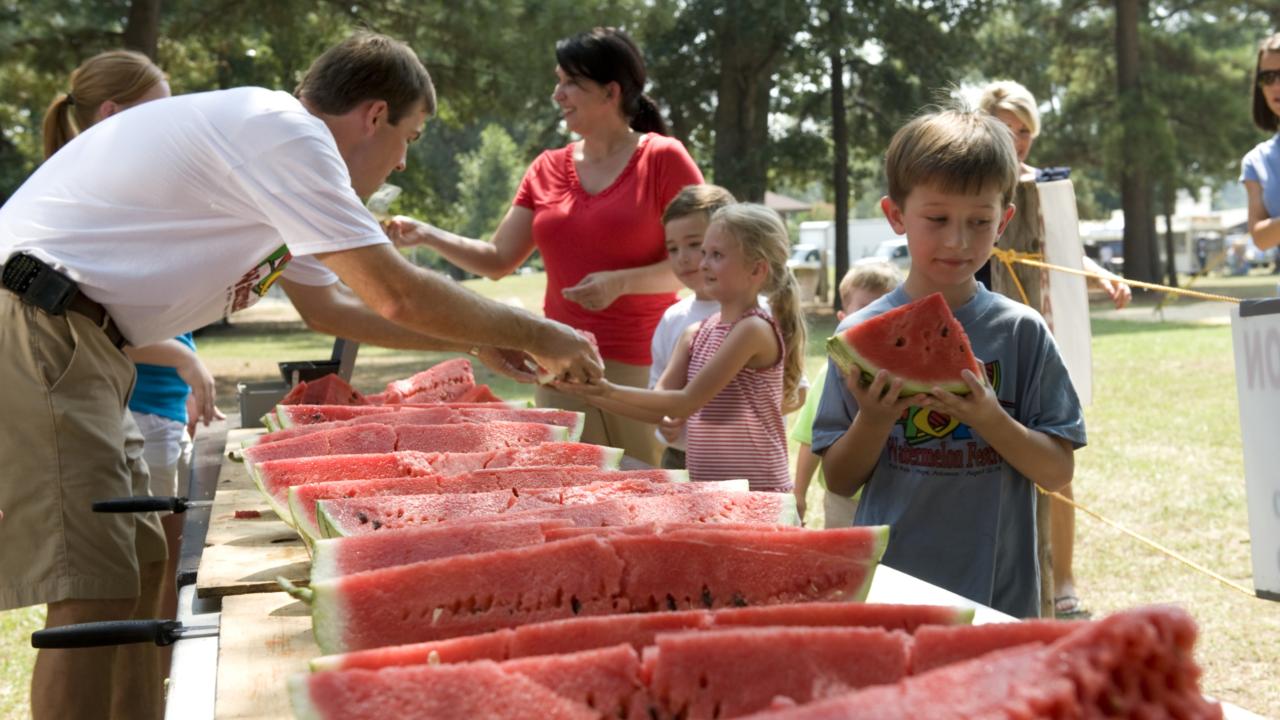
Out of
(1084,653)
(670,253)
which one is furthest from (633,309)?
(1084,653)

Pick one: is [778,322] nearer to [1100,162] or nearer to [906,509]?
[906,509]

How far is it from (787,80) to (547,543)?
29.3 metres

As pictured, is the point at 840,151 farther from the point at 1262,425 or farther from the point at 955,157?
the point at 955,157

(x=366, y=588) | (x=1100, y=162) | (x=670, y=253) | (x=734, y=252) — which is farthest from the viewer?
(x=1100, y=162)

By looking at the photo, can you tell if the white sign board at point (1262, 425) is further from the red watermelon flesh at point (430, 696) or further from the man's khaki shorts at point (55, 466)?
the man's khaki shorts at point (55, 466)

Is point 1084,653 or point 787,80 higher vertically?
point 787,80

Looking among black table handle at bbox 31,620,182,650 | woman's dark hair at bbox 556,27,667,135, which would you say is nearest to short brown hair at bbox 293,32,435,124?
woman's dark hair at bbox 556,27,667,135

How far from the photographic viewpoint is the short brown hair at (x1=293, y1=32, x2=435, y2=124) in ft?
12.7

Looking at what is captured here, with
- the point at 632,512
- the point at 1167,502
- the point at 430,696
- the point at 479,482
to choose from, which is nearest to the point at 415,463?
the point at 479,482

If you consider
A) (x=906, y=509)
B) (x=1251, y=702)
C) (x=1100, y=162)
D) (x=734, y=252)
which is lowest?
(x=1251, y=702)

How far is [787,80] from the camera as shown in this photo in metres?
30.0

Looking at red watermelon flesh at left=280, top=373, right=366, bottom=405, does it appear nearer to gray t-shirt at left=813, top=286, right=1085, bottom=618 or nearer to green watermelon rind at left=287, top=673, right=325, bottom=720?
gray t-shirt at left=813, top=286, right=1085, bottom=618

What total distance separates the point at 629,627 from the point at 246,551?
1456mm

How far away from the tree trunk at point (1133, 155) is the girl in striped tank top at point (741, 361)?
1081 inches
